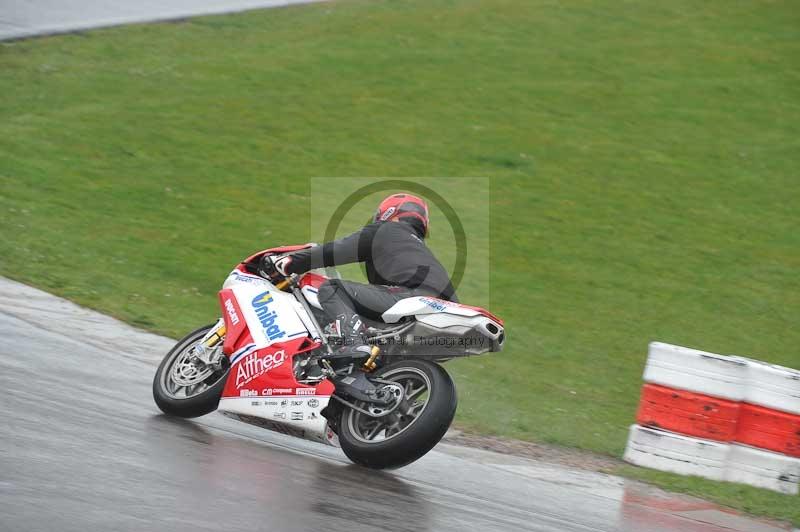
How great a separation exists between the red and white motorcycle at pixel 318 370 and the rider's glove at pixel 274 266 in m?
0.05

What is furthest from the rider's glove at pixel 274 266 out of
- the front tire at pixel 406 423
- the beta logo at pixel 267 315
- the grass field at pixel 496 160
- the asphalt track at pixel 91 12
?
the asphalt track at pixel 91 12

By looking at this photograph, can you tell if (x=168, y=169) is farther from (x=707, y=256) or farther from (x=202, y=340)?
(x=202, y=340)

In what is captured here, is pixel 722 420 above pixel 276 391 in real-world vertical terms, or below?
below

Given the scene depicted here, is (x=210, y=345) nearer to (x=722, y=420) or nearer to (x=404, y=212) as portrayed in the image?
(x=404, y=212)

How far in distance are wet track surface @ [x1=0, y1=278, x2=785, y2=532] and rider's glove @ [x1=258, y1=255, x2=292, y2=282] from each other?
3.81 ft

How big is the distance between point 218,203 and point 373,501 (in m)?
10.9

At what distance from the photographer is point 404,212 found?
7.61m

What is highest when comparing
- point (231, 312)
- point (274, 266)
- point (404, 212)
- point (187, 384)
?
point (404, 212)

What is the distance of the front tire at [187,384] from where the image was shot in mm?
7570

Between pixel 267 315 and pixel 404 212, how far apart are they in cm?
121

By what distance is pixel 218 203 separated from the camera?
1612 centimetres

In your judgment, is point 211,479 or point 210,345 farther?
point 210,345

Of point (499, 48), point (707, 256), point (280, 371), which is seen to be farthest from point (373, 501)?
point (499, 48)

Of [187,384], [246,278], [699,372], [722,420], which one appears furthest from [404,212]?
[722,420]
